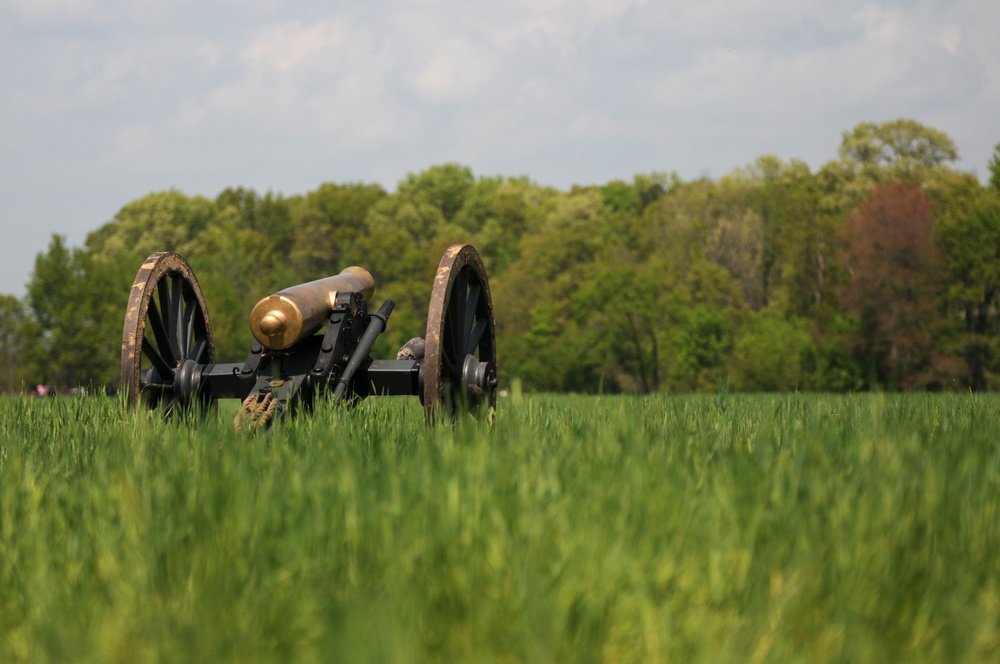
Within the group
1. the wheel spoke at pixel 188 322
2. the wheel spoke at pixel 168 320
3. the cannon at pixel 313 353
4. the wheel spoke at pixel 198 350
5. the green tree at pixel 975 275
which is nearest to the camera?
the cannon at pixel 313 353

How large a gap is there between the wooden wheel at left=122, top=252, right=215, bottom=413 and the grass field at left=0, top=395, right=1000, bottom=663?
2511 mm

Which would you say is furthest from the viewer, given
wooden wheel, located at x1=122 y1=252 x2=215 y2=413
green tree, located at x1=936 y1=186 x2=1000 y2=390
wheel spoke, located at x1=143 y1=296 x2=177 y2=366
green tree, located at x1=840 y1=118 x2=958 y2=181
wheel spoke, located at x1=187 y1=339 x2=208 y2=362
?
green tree, located at x1=840 y1=118 x2=958 y2=181

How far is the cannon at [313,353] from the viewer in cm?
645

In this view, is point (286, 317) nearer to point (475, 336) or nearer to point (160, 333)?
point (160, 333)

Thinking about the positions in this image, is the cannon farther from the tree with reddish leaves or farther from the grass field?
the tree with reddish leaves

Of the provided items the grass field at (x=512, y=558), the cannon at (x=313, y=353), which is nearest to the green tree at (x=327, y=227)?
the cannon at (x=313, y=353)

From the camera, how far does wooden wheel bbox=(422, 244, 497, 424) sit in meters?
6.14

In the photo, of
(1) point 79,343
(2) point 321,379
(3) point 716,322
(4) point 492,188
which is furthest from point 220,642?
(4) point 492,188

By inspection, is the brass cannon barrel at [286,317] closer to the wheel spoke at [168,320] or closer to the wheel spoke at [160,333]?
the wheel spoke at [160,333]

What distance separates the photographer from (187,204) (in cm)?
7969

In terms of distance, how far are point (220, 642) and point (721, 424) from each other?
14.4 ft

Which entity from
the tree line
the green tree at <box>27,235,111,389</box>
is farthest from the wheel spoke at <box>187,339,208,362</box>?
the green tree at <box>27,235,111,389</box>

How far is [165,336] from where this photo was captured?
7434 millimetres

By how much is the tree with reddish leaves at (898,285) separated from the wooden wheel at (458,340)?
1600 inches
